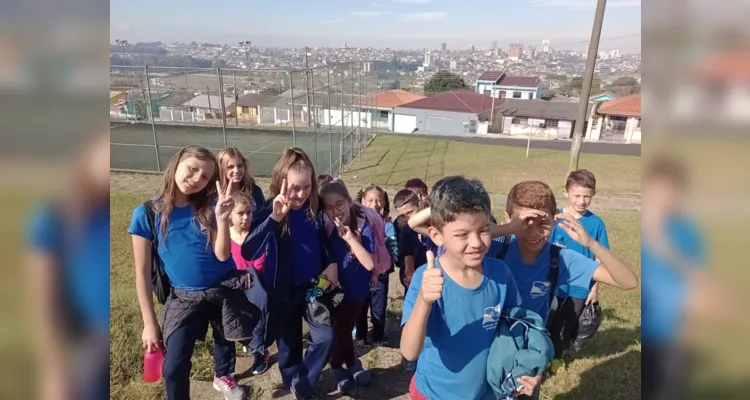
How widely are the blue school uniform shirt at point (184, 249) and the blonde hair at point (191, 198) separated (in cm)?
2

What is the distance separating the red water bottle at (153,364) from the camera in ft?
8.68

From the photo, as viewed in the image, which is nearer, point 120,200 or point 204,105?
point 120,200

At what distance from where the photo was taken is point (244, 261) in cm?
297

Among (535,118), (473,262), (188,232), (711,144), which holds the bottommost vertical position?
(535,118)

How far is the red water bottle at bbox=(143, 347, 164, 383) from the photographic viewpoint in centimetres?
265

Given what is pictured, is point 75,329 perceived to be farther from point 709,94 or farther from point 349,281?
point 349,281

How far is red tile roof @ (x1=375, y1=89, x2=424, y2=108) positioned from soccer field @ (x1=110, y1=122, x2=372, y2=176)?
87.5ft

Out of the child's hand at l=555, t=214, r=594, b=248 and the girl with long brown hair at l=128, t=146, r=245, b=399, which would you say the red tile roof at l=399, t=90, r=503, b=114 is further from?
the child's hand at l=555, t=214, r=594, b=248

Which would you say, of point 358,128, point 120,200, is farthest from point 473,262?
point 358,128

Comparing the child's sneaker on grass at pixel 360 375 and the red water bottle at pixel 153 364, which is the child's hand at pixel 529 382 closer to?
the child's sneaker on grass at pixel 360 375

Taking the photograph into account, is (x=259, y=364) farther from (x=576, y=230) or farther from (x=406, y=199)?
(x=576, y=230)

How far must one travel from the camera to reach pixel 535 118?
44875 millimetres

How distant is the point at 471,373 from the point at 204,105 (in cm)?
2380

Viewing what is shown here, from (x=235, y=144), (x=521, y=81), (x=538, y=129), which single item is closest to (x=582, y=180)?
(x=235, y=144)
